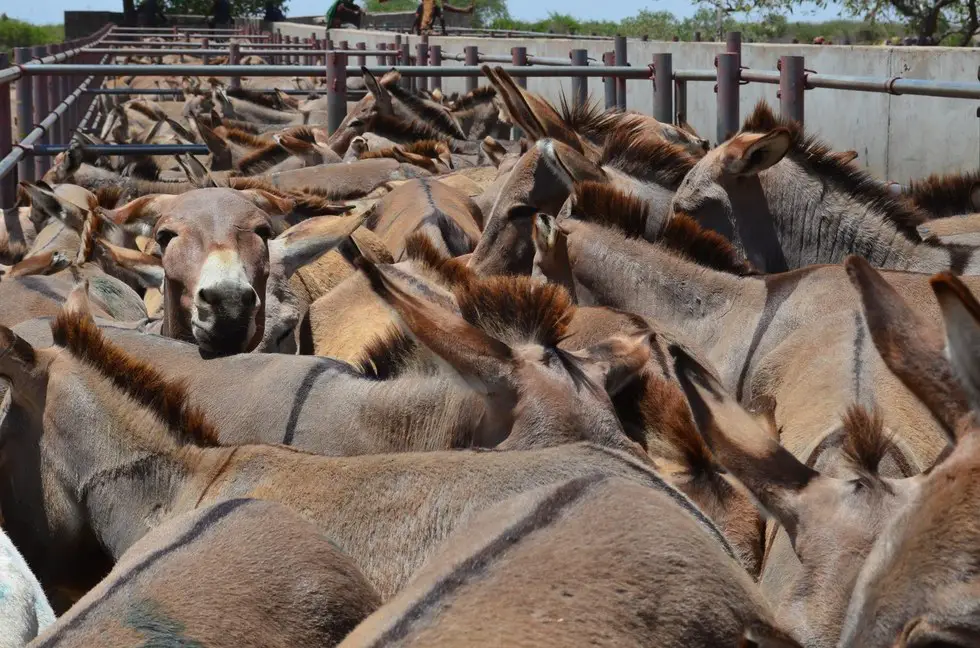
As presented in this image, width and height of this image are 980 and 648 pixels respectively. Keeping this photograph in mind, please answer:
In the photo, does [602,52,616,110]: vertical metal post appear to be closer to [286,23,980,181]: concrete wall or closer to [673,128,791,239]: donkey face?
[286,23,980,181]: concrete wall

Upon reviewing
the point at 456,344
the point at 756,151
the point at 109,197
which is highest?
the point at 756,151

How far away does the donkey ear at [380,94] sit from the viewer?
37.7ft

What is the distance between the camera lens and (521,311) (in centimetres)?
363

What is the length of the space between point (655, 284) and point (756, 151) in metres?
0.90

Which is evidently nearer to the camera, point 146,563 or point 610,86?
point 146,563

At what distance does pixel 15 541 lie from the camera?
3697 mm

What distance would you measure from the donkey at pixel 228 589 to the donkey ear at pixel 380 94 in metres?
8.88

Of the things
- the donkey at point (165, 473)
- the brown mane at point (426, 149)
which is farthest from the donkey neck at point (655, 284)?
the brown mane at point (426, 149)

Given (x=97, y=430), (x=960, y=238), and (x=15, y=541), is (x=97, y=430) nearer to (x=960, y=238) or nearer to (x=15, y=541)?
(x=15, y=541)

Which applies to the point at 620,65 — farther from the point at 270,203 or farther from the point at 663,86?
the point at 270,203

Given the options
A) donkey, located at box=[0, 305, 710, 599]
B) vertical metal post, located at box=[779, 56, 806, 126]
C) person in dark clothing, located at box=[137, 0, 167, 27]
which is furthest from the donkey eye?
person in dark clothing, located at box=[137, 0, 167, 27]

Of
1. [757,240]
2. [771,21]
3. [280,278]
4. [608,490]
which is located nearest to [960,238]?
[757,240]

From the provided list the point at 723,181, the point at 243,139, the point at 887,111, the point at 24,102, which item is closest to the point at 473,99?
the point at 243,139

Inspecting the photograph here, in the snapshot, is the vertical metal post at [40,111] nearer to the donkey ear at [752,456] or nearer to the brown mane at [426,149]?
the brown mane at [426,149]
